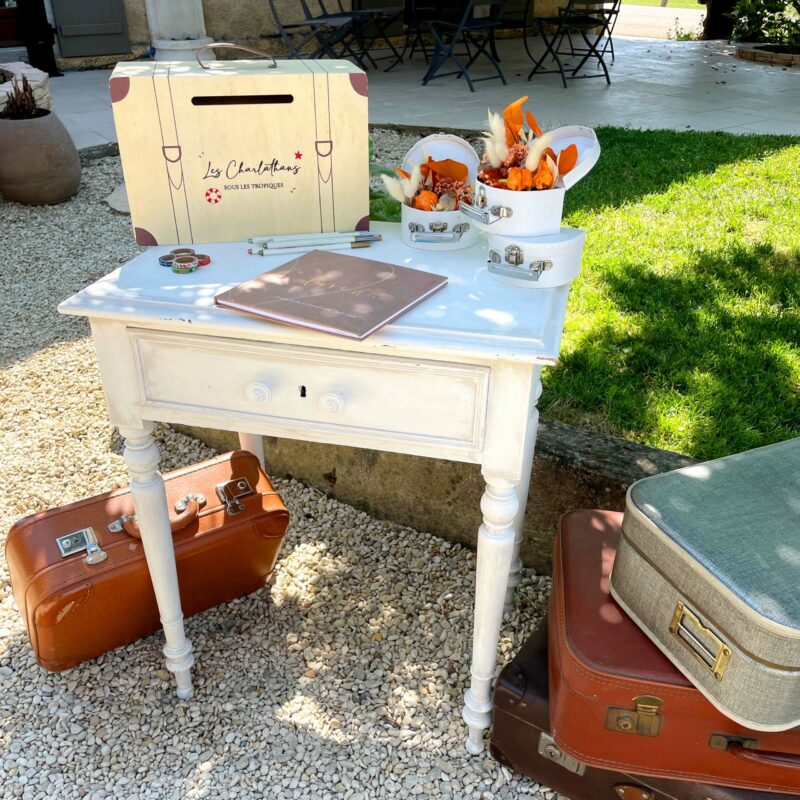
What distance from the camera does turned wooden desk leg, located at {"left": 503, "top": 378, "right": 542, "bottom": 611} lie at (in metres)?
1.96

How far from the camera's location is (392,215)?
371 centimetres

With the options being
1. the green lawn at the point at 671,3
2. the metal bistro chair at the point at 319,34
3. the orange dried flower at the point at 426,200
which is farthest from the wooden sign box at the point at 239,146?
the green lawn at the point at 671,3

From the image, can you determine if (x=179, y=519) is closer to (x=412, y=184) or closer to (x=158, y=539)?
(x=158, y=539)

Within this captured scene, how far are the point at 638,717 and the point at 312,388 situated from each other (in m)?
0.91

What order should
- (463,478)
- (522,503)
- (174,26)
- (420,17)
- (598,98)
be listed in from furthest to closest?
(420,17), (174,26), (598,98), (463,478), (522,503)

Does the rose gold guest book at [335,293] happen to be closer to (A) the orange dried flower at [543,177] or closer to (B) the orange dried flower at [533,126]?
(A) the orange dried flower at [543,177]

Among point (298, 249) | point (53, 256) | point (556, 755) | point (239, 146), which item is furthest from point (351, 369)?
point (53, 256)

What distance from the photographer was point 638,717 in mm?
1560

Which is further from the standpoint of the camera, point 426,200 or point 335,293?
point 426,200

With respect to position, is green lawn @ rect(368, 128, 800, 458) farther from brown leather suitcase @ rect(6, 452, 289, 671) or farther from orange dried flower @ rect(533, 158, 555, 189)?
orange dried flower @ rect(533, 158, 555, 189)

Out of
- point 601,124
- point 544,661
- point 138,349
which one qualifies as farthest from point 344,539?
point 601,124

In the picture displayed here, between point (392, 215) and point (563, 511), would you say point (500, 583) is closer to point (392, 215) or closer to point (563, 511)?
point (563, 511)

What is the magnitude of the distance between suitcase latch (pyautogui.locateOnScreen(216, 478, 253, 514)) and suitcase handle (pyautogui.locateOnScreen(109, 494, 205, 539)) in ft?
0.26

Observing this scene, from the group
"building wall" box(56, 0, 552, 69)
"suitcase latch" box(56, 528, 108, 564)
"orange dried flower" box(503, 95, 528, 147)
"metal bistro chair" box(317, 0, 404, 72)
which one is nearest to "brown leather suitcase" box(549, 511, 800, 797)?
"orange dried flower" box(503, 95, 528, 147)
